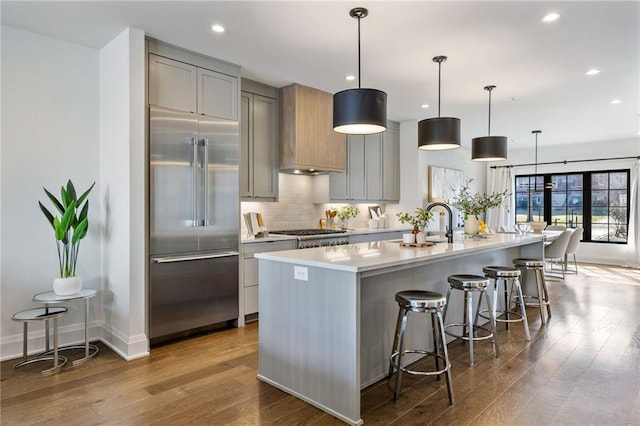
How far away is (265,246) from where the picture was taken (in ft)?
14.2

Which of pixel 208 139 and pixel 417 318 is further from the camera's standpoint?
pixel 208 139

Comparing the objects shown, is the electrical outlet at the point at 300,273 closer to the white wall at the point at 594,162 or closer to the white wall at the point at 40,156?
the white wall at the point at 40,156

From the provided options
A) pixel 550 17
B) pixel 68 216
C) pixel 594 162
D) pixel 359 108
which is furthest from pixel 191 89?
pixel 594 162

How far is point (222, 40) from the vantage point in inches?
137

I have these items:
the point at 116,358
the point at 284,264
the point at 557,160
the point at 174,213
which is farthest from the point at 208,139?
the point at 557,160

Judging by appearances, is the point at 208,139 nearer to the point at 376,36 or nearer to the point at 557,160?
the point at 376,36

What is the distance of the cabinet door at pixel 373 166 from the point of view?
6.21 meters

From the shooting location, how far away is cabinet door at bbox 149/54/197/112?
3465 mm

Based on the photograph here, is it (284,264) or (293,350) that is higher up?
(284,264)

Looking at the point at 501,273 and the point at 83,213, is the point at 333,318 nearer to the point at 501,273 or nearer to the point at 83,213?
the point at 501,273

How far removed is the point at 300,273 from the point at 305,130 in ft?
9.17

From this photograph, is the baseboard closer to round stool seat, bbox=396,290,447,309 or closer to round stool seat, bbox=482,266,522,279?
round stool seat, bbox=396,290,447,309

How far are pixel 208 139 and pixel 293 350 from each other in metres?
2.23

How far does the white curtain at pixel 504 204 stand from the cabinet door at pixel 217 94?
757 cm
